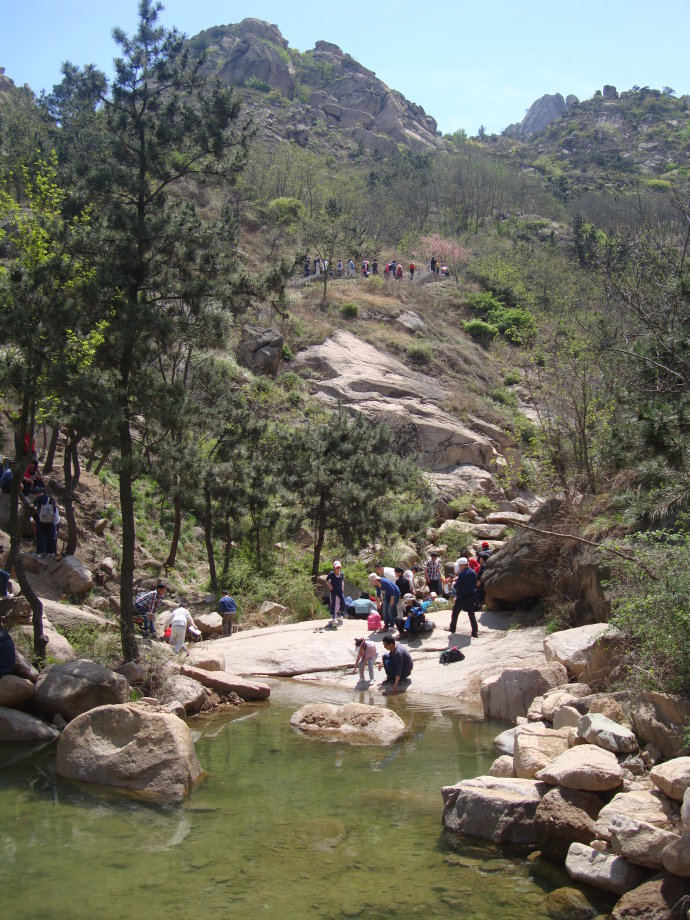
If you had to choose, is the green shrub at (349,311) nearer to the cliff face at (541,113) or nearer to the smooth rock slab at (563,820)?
the smooth rock slab at (563,820)

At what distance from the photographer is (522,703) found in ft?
40.5

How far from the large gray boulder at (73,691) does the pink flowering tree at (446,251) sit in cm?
5494

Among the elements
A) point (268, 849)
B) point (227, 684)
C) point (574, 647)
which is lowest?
point (227, 684)

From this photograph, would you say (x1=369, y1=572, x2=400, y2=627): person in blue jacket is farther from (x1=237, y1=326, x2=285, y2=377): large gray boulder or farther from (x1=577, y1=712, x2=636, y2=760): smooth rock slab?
(x1=237, y1=326, x2=285, y2=377): large gray boulder

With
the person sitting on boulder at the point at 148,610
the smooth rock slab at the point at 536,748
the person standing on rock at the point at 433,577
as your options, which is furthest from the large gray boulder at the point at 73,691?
the person standing on rock at the point at 433,577

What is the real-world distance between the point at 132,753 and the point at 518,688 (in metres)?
6.33

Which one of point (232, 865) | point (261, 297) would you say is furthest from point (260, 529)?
point (232, 865)

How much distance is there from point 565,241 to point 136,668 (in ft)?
232

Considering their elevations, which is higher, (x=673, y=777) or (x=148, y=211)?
(x=148, y=211)

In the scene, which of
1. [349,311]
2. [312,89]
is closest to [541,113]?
[312,89]

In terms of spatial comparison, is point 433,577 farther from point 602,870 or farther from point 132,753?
point 602,870

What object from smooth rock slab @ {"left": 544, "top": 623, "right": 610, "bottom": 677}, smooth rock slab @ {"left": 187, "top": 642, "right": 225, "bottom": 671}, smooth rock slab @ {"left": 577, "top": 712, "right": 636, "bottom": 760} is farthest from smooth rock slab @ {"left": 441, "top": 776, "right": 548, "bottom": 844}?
smooth rock slab @ {"left": 187, "top": 642, "right": 225, "bottom": 671}

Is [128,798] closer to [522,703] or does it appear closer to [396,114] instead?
[522,703]

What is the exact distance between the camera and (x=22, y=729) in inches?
422
